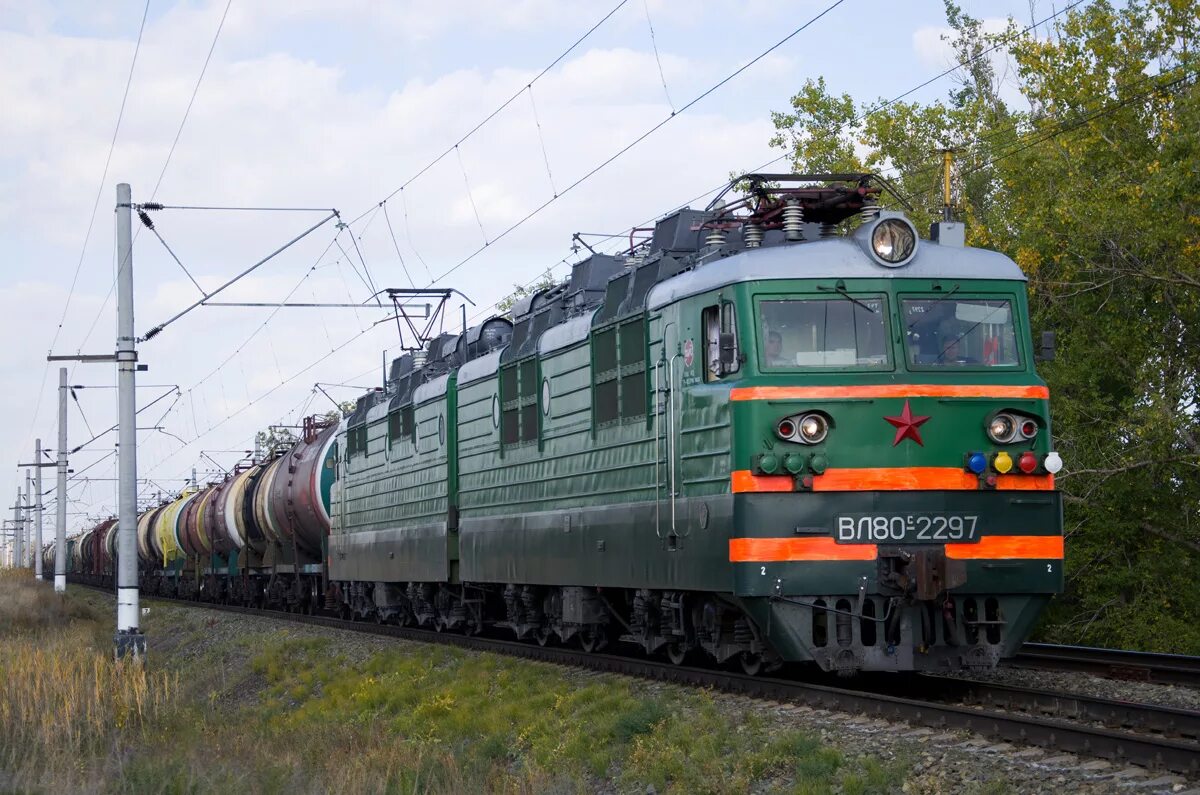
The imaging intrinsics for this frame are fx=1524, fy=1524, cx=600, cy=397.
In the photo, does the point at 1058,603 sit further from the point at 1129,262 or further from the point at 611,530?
the point at 611,530

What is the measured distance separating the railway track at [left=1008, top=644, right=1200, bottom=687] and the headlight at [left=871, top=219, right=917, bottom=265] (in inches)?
158

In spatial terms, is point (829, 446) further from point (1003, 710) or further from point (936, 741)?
point (936, 741)

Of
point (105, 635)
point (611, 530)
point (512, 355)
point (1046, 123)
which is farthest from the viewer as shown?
point (105, 635)

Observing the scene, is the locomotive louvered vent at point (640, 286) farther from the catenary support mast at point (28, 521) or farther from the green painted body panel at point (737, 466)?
the catenary support mast at point (28, 521)

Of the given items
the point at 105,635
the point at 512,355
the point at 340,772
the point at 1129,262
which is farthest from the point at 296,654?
the point at 1129,262

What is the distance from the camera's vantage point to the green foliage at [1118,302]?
22.2 metres

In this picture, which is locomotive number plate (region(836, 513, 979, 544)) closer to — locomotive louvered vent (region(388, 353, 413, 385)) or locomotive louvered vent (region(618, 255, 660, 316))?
locomotive louvered vent (region(618, 255, 660, 316))

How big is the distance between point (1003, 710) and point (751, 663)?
108 inches

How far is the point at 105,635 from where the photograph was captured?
101 feet

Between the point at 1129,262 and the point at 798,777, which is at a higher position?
the point at 1129,262

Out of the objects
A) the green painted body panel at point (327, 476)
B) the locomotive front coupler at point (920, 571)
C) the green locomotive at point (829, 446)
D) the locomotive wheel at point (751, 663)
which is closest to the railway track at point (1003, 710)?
the locomotive wheel at point (751, 663)

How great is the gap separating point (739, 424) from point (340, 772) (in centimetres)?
394

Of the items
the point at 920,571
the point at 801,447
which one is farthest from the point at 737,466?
the point at 920,571

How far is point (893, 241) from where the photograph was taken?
12320 mm
